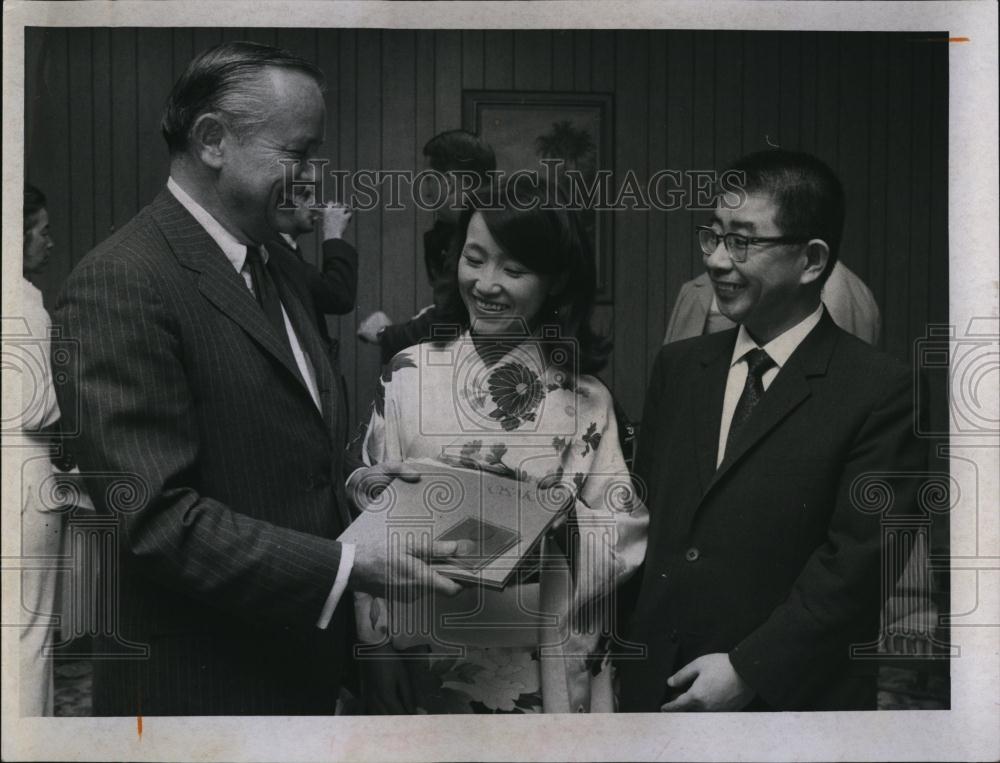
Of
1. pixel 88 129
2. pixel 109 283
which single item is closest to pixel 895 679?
pixel 109 283

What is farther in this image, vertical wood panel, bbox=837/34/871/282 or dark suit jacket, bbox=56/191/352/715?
vertical wood panel, bbox=837/34/871/282

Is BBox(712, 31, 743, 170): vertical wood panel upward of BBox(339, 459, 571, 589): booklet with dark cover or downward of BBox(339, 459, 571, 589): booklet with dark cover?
upward

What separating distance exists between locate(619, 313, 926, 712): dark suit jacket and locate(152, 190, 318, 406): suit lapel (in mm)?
1283

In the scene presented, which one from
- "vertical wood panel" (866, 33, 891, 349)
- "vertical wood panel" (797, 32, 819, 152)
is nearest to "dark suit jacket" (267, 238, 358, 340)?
"vertical wood panel" (797, 32, 819, 152)

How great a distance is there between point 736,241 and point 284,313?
5.03 feet

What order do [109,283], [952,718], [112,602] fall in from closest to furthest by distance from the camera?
[109,283], [112,602], [952,718]

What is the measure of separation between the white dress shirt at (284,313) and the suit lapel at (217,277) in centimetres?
3

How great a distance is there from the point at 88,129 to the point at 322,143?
79 cm

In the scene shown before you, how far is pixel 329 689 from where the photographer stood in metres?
4.05

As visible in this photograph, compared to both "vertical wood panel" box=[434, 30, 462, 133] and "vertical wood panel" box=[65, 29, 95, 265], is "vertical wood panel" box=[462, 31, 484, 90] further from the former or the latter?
"vertical wood panel" box=[65, 29, 95, 265]

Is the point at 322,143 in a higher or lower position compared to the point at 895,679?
higher

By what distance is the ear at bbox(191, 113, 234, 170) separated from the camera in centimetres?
389

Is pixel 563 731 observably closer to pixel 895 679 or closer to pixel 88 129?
pixel 895 679

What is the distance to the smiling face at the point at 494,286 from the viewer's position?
4.00 meters
